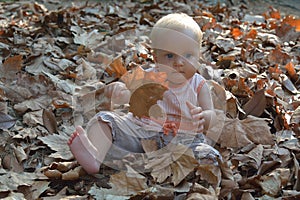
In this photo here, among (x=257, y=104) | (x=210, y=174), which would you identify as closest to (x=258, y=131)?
(x=257, y=104)

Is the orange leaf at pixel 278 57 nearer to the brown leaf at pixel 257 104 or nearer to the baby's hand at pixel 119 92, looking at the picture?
the brown leaf at pixel 257 104

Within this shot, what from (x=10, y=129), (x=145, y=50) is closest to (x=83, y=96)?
(x=10, y=129)

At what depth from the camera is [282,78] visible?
2730mm

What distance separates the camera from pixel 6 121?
7.38ft

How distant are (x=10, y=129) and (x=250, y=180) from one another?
3.75ft

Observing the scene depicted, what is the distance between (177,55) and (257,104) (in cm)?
63

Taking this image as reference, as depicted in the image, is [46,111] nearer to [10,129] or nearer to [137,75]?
[10,129]

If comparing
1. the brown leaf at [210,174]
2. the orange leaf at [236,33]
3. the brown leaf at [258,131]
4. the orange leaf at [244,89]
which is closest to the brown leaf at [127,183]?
the brown leaf at [210,174]

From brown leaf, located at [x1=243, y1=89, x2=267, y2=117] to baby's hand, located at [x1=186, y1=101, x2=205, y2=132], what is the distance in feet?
1.53

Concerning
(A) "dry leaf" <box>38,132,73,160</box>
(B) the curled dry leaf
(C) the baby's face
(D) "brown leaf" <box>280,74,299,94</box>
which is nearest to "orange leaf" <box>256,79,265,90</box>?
(D) "brown leaf" <box>280,74,299,94</box>

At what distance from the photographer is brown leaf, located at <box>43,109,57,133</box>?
2.23 meters

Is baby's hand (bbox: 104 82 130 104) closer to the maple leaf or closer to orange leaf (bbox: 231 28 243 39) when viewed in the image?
the maple leaf

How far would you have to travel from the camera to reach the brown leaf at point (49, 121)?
2.23m

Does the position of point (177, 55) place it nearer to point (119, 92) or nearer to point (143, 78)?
point (143, 78)
